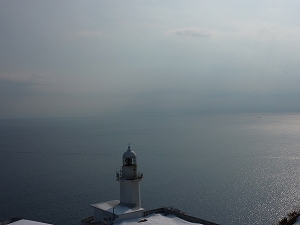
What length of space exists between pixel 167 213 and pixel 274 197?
21.9 metres

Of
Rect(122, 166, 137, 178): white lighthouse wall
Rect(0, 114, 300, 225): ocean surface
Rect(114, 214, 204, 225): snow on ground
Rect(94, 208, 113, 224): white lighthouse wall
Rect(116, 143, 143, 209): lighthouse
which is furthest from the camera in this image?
Rect(0, 114, 300, 225): ocean surface

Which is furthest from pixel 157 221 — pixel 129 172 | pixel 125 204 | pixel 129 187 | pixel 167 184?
pixel 167 184

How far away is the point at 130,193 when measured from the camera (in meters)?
23.8

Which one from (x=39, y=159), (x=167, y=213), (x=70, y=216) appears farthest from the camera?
(x=39, y=159)

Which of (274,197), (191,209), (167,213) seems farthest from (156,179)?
(167,213)

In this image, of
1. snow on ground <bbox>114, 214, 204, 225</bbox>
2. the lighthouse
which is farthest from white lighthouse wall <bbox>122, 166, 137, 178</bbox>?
snow on ground <bbox>114, 214, 204, 225</bbox>

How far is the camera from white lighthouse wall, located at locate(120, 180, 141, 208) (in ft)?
77.7

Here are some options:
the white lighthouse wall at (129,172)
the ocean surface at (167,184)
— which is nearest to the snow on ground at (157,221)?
the white lighthouse wall at (129,172)

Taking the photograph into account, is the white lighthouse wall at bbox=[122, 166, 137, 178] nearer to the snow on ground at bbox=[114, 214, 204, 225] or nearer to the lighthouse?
the lighthouse

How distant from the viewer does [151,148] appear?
8606 cm

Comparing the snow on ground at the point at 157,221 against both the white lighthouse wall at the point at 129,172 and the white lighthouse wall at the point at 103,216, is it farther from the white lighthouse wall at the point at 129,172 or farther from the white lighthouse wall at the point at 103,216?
the white lighthouse wall at the point at 129,172

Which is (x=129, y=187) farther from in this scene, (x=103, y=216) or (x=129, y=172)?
(x=103, y=216)

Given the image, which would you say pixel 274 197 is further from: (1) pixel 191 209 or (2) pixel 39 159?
(2) pixel 39 159

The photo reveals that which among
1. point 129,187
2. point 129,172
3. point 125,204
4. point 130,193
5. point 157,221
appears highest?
point 129,172
